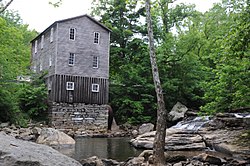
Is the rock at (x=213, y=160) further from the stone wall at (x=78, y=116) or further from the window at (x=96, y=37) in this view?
the window at (x=96, y=37)

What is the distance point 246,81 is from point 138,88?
625 inches

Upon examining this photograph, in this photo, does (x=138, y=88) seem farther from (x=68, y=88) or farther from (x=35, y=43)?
(x=35, y=43)

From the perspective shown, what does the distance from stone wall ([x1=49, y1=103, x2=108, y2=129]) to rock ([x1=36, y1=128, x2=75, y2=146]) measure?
26.5 feet

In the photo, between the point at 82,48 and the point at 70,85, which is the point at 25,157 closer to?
the point at 70,85

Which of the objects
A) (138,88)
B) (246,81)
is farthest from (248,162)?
(138,88)

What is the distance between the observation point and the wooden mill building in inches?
878

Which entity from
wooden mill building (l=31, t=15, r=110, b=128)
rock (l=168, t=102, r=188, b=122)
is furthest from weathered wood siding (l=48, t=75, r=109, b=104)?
rock (l=168, t=102, r=188, b=122)

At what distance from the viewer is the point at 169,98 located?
2603cm

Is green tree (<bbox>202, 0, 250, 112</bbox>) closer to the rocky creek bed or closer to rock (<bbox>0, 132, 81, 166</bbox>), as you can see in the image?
the rocky creek bed

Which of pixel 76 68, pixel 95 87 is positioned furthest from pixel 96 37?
pixel 95 87

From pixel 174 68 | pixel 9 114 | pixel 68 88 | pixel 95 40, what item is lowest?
pixel 9 114

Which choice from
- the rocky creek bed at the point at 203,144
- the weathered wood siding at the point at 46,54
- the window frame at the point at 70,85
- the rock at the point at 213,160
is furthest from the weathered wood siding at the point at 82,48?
the rock at the point at 213,160

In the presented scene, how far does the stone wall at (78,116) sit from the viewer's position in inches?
861

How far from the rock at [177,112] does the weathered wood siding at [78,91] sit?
18.3 ft
